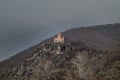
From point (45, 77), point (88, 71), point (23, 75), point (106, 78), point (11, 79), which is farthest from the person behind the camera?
point (23, 75)

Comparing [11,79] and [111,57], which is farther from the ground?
[111,57]

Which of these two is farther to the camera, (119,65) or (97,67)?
(97,67)

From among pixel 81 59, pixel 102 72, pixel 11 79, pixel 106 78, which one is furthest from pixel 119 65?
pixel 11 79

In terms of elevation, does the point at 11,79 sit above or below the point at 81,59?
below

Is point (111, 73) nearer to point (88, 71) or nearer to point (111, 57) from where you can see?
point (88, 71)

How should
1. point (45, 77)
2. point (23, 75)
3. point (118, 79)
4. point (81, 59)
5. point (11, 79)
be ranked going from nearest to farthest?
1. point (118, 79)
2. point (45, 77)
3. point (81, 59)
4. point (11, 79)
5. point (23, 75)

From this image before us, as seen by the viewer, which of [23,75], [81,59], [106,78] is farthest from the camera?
[23,75]

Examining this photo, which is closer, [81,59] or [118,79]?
[118,79]

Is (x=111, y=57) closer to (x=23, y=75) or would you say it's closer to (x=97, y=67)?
(x=97, y=67)

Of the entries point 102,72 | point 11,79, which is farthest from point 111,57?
point 11,79
